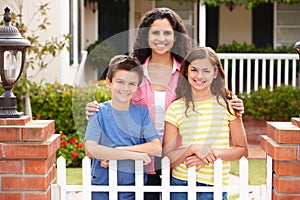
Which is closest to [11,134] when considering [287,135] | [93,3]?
[287,135]

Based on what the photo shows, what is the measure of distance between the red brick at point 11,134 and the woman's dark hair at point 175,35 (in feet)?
2.75

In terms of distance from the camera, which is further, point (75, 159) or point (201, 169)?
point (75, 159)

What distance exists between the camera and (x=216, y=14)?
14016 mm

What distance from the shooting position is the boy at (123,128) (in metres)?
3.43

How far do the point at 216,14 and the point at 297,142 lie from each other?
428 inches

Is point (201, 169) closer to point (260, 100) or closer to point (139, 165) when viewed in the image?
point (139, 165)

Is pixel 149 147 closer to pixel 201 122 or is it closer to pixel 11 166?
pixel 201 122

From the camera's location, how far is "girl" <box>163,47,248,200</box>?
346 cm

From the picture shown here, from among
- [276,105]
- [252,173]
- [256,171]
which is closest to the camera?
[252,173]

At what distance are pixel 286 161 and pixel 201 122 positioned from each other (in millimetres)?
522

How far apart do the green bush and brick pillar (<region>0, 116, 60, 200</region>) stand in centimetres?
692

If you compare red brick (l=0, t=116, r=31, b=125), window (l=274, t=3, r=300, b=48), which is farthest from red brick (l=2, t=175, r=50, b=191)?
window (l=274, t=3, r=300, b=48)

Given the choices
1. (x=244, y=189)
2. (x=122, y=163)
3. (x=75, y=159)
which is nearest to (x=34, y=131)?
(x=122, y=163)

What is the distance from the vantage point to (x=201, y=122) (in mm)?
3459
